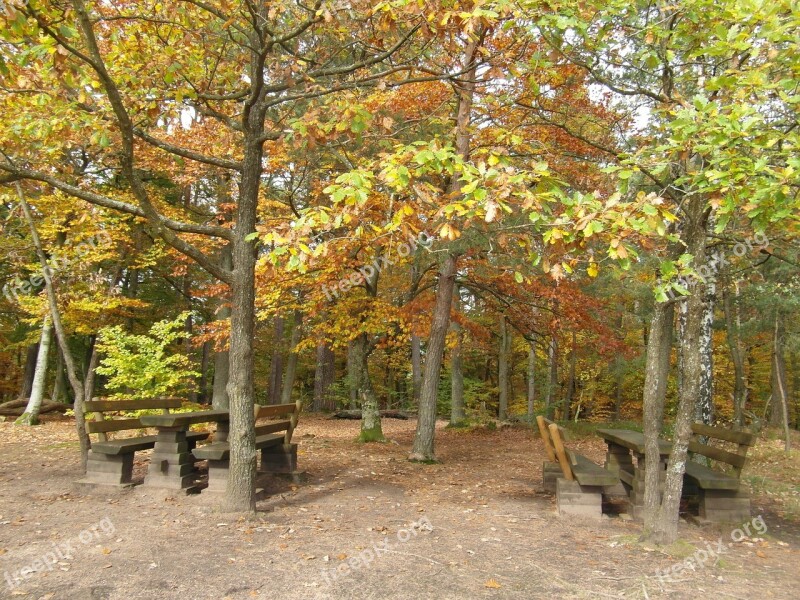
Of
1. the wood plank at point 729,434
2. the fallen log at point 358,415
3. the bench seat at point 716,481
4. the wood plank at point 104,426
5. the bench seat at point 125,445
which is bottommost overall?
the fallen log at point 358,415

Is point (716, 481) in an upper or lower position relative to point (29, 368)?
lower

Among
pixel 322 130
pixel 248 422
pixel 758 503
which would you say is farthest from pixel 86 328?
pixel 758 503

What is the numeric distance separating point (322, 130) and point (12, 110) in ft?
13.0

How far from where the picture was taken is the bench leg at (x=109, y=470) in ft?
21.0

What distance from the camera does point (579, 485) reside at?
5582mm

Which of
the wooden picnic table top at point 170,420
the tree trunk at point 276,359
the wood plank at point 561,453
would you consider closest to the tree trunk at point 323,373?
the tree trunk at point 276,359

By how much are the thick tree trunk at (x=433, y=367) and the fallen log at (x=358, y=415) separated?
31.5 feet

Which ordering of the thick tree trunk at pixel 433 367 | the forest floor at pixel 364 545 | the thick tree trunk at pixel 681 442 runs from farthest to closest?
the thick tree trunk at pixel 433 367 < the thick tree trunk at pixel 681 442 < the forest floor at pixel 364 545

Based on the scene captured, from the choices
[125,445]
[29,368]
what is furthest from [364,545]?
[29,368]

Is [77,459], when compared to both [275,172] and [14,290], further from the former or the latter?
[14,290]

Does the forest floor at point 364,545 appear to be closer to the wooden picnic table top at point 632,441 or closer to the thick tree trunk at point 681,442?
the thick tree trunk at point 681,442

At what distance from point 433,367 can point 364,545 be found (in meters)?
4.99

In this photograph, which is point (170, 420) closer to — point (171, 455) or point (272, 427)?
point (171, 455)

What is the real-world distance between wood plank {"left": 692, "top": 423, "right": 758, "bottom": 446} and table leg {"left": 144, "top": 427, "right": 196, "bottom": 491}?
5.85 meters
